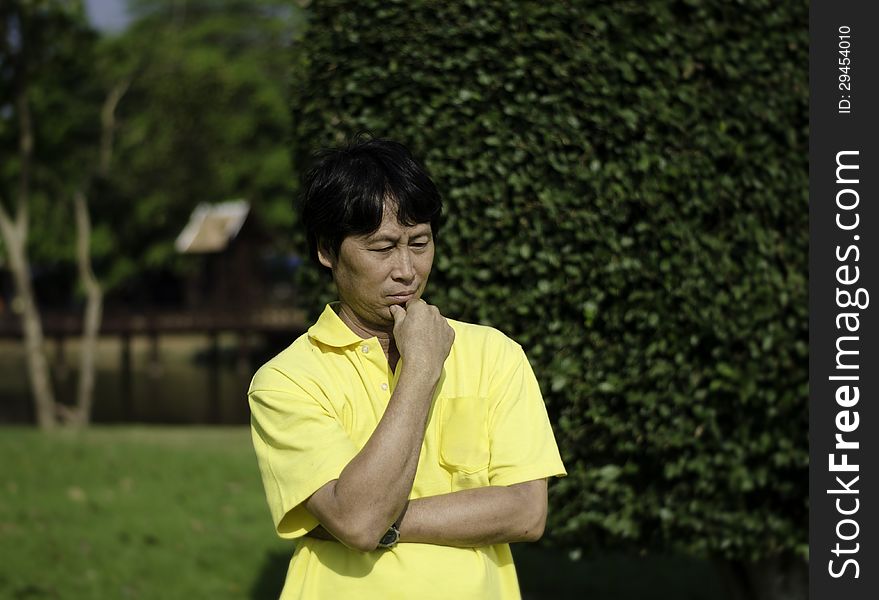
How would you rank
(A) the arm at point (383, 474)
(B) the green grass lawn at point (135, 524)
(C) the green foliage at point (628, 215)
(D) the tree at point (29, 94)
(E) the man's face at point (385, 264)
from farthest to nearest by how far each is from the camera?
(D) the tree at point (29, 94) → (B) the green grass lawn at point (135, 524) → (C) the green foliage at point (628, 215) → (E) the man's face at point (385, 264) → (A) the arm at point (383, 474)

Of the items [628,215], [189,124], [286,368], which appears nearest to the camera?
[286,368]

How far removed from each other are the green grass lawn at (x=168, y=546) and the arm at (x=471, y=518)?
3.71 m

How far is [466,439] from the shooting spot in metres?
2.71

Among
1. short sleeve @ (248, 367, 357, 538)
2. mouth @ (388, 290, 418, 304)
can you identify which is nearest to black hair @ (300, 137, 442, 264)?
mouth @ (388, 290, 418, 304)

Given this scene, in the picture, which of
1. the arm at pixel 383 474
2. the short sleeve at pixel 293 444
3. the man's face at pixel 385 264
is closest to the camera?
the arm at pixel 383 474

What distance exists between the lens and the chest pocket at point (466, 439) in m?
2.71

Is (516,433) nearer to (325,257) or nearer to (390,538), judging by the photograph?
(390,538)

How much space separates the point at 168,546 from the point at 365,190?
Result: 20.6 feet

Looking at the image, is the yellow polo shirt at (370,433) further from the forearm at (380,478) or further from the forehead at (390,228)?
the forehead at (390,228)

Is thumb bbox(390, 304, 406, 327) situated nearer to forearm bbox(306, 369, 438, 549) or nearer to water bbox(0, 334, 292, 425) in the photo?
forearm bbox(306, 369, 438, 549)

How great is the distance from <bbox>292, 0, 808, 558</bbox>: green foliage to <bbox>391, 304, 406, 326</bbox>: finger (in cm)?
208

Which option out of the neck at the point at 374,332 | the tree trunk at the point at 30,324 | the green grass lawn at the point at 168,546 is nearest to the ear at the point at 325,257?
the neck at the point at 374,332

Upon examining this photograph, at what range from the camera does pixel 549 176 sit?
15.7 feet

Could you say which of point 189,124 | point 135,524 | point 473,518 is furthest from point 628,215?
point 189,124
